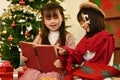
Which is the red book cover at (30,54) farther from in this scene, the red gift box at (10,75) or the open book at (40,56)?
the red gift box at (10,75)

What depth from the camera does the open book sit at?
1698 mm

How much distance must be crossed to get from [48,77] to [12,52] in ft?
3.63

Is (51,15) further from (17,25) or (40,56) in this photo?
(17,25)

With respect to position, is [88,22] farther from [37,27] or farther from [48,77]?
[37,27]

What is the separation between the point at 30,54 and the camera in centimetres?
181

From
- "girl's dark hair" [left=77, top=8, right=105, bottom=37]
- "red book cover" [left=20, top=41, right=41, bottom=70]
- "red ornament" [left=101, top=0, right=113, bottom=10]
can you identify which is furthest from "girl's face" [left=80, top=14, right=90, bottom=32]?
"red ornament" [left=101, top=0, right=113, bottom=10]

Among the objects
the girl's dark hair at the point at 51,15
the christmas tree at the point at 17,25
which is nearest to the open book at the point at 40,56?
the girl's dark hair at the point at 51,15

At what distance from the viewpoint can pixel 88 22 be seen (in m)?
1.70

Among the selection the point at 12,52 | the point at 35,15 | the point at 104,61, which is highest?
the point at 35,15

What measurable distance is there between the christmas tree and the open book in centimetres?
77

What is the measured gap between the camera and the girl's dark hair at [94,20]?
168cm

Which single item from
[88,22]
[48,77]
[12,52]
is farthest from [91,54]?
[12,52]

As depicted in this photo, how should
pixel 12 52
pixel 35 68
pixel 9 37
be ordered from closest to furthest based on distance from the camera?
pixel 35 68 → pixel 9 37 → pixel 12 52

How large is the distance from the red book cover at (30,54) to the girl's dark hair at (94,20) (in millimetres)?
372
